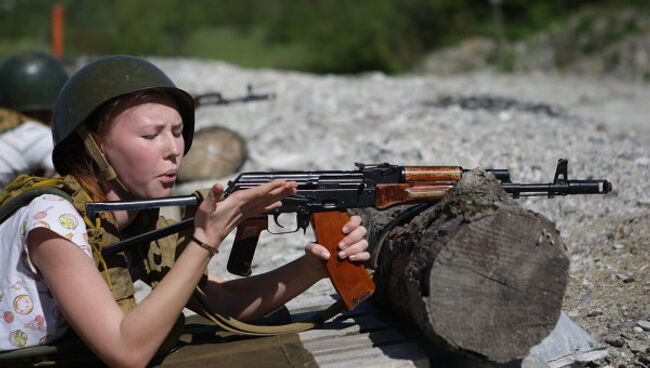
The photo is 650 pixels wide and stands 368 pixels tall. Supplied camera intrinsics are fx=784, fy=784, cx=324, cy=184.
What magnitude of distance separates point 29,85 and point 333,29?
24244 millimetres

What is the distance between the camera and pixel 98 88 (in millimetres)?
3070

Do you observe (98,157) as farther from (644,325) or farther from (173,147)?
(644,325)

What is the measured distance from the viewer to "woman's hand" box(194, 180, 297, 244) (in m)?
2.87

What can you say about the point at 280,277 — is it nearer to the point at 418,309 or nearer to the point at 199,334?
the point at 199,334

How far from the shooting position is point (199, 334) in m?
3.57

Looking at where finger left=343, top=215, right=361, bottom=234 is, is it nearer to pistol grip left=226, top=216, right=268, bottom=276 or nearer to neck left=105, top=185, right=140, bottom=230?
pistol grip left=226, top=216, right=268, bottom=276

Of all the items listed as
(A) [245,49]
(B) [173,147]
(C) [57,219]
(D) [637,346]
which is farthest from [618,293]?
(A) [245,49]

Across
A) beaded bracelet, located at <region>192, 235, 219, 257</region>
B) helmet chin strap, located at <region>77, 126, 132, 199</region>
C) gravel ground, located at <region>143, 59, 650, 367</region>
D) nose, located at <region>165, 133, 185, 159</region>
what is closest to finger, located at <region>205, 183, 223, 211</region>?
beaded bracelet, located at <region>192, 235, 219, 257</region>

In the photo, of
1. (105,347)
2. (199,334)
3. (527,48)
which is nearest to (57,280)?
(105,347)

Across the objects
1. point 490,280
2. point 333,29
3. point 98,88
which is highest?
point 333,29

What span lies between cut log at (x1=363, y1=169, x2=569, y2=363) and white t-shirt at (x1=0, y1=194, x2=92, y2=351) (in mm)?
1311

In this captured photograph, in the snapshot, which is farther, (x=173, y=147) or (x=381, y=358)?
(x=381, y=358)

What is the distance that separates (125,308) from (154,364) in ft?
0.95

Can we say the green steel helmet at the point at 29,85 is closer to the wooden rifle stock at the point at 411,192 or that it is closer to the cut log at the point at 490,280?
the wooden rifle stock at the point at 411,192
